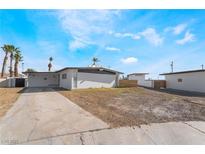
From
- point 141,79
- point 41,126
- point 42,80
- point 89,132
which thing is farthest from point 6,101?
point 141,79

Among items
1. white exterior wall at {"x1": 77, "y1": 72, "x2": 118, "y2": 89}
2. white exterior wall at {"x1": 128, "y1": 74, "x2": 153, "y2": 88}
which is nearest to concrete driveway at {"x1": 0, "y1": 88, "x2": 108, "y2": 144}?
white exterior wall at {"x1": 77, "y1": 72, "x2": 118, "y2": 89}

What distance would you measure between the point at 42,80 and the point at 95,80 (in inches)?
423

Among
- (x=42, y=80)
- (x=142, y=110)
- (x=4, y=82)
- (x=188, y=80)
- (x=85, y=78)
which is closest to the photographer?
(x=142, y=110)

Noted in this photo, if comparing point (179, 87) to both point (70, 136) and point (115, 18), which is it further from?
point (70, 136)

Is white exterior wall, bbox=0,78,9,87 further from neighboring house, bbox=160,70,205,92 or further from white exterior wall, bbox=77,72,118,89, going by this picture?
neighboring house, bbox=160,70,205,92

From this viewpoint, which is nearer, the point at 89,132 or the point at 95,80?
the point at 89,132

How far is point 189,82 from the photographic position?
1908 cm

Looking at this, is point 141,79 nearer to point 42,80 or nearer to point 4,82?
point 42,80

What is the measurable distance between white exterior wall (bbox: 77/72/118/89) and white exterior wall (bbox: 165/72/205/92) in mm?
8792

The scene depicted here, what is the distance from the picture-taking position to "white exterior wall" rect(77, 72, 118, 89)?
17833 millimetres

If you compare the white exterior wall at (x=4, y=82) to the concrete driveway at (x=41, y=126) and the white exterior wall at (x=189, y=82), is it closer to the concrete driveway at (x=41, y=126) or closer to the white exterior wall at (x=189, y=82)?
the concrete driveway at (x=41, y=126)
